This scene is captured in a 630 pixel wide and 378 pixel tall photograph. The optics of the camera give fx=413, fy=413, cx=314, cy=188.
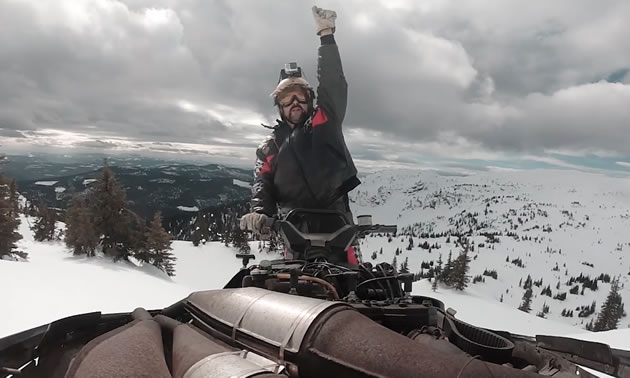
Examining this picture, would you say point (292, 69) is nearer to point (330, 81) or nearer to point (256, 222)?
point (330, 81)

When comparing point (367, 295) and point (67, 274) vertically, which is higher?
point (367, 295)

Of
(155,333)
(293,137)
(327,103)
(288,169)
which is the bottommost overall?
(155,333)

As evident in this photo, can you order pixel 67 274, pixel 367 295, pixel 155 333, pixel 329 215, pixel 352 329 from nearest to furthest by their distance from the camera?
pixel 352 329 → pixel 155 333 → pixel 367 295 → pixel 329 215 → pixel 67 274

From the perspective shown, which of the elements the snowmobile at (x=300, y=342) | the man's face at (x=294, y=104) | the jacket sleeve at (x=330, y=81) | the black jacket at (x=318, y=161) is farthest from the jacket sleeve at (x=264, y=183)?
the snowmobile at (x=300, y=342)

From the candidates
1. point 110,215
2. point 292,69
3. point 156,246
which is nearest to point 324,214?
point 292,69

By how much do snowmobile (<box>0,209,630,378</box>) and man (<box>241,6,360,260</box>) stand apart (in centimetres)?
203

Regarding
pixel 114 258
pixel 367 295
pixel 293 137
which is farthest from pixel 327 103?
pixel 114 258

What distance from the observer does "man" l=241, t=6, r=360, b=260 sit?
537 cm

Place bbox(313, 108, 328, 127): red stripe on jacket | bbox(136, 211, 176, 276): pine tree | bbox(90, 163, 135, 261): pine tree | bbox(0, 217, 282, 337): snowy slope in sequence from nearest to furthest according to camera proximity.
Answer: bbox(313, 108, 328, 127): red stripe on jacket → bbox(0, 217, 282, 337): snowy slope → bbox(90, 163, 135, 261): pine tree → bbox(136, 211, 176, 276): pine tree

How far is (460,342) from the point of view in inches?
96.7

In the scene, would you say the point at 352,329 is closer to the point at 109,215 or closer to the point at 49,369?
the point at 49,369

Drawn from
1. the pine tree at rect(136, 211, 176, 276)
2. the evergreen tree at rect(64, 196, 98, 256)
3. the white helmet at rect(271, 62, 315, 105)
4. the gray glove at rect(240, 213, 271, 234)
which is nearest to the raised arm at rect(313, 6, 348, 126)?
the white helmet at rect(271, 62, 315, 105)

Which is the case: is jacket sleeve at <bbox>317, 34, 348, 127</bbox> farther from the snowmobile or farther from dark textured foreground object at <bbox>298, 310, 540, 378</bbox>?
dark textured foreground object at <bbox>298, 310, 540, 378</bbox>

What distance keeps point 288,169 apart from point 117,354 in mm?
3887
